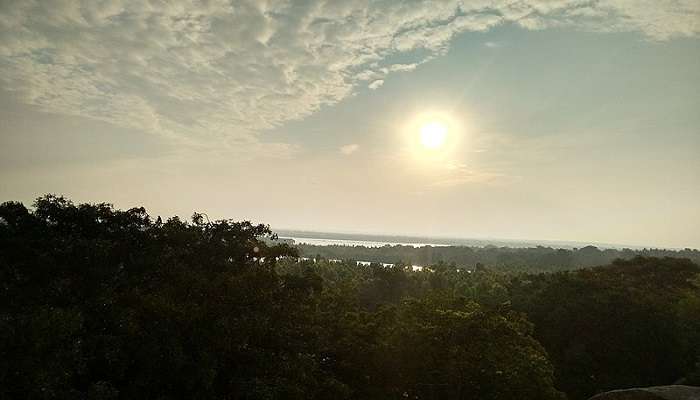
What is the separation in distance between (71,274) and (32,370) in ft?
16.4

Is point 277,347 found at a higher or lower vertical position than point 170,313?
lower

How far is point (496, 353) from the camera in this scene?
21.5 meters

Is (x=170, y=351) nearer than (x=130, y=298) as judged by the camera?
Yes

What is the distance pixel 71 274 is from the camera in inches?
598

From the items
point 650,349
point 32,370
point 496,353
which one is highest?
point 32,370

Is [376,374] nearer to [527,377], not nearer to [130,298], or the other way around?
[527,377]

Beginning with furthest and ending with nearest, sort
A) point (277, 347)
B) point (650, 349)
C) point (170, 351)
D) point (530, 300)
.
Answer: point (530, 300)
point (650, 349)
point (277, 347)
point (170, 351)

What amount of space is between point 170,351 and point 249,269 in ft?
19.9

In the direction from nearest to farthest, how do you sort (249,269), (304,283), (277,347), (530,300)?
(277,347) → (249,269) → (304,283) → (530,300)

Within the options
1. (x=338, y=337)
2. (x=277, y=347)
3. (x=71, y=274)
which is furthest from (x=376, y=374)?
(x=71, y=274)

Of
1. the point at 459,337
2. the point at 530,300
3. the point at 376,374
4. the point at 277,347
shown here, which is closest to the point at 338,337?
the point at 376,374

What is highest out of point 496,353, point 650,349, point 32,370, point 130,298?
point 130,298

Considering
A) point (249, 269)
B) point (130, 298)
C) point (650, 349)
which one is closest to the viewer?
point (130, 298)

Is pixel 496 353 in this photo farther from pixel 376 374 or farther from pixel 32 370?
pixel 32 370
